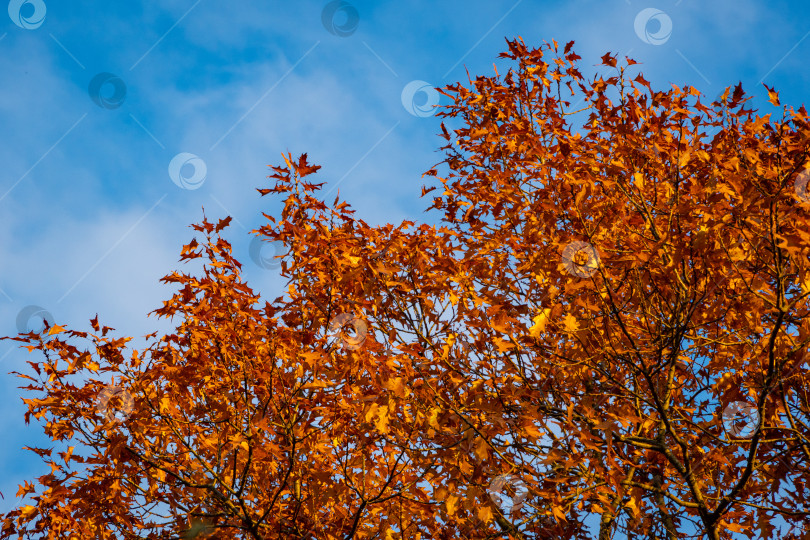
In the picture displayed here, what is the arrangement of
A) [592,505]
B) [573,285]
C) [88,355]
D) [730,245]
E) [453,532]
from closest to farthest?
[573,285], [730,245], [88,355], [592,505], [453,532]

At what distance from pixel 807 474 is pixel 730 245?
6.66ft

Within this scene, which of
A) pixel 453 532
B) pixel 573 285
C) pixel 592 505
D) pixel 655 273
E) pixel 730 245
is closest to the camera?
pixel 573 285

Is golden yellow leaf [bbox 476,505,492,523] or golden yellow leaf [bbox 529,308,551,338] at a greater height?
golden yellow leaf [bbox 529,308,551,338]

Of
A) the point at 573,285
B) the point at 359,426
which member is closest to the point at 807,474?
the point at 573,285

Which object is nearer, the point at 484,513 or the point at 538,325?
the point at 538,325

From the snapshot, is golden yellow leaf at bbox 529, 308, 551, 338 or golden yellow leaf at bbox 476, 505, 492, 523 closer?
golden yellow leaf at bbox 529, 308, 551, 338

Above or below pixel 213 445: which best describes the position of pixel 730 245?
above

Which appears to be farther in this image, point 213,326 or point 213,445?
point 213,326

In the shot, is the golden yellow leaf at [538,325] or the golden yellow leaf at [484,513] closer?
the golden yellow leaf at [538,325]

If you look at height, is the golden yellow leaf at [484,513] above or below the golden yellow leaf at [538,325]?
below

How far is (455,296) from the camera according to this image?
4.58 metres

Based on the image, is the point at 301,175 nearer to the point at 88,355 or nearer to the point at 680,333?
the point at 88,355

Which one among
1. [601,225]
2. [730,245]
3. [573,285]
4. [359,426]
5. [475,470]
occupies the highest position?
[601,225]

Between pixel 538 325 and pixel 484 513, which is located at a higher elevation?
pixel 538 325
